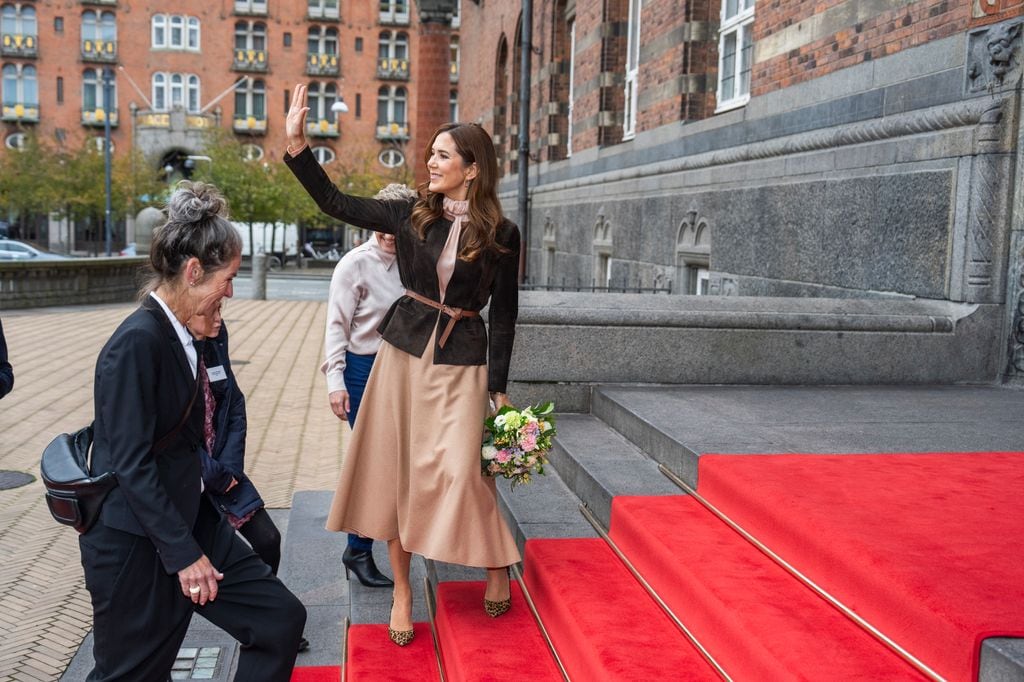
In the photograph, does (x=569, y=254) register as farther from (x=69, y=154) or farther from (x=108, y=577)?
(x=69, y=154)

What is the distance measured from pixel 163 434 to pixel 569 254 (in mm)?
15940

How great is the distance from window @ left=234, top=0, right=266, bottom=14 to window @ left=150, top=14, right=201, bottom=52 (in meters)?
2.62

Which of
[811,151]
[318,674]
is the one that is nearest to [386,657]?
[318,674]

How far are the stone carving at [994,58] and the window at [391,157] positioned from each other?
191ft

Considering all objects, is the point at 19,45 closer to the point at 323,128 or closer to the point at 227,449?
the point at 323,128

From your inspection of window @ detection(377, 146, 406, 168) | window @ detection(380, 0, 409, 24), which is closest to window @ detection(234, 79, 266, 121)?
window @ detection(377, 146, 406, 168)

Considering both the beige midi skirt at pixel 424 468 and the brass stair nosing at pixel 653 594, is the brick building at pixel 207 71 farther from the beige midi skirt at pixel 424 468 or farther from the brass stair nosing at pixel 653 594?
the beige midi skirt at pixel 424 468

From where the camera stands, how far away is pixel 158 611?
2881 mm

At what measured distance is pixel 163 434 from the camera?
2.93 meters

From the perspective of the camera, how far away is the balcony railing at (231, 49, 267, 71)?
6116cm

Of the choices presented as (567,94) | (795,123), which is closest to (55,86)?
(567,94)

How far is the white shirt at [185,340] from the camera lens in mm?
2959

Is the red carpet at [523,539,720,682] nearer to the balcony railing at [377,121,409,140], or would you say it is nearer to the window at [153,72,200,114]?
the balcony railing at [377,121,409,140]

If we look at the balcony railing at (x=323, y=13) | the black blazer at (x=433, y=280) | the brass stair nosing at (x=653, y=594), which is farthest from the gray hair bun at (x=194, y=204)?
the balcony railing at (x=323, y=13)
